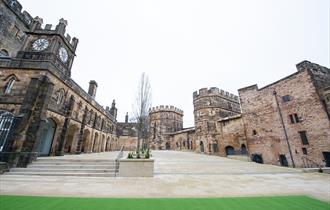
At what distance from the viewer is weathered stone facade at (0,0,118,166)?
391 inches

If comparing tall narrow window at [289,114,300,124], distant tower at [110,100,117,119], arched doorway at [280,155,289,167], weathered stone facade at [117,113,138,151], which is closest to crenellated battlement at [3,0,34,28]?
distant tower at [110,100,117,119]

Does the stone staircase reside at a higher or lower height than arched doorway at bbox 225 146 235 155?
lower

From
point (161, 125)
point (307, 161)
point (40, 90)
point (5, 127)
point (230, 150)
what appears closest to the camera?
point (5, 127)

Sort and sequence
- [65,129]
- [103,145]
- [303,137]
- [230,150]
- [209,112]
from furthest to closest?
[209,112] → [103,145] → [230,150] → [65,129] → [303,137]

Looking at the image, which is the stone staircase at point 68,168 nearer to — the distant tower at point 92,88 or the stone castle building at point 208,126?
the distant tower at point 92,88

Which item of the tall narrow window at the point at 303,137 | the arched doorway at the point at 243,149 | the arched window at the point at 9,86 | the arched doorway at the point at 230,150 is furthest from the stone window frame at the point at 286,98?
the arched window at the point at 9,86

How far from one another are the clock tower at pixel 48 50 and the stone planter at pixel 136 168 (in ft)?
33.3

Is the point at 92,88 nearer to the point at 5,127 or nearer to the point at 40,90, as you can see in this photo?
the point at 40,90

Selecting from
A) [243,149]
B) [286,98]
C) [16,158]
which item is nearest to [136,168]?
[16,158]

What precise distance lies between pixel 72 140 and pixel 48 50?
33.0 ft

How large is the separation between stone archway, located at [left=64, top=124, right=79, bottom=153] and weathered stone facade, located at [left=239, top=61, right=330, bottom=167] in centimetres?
2192

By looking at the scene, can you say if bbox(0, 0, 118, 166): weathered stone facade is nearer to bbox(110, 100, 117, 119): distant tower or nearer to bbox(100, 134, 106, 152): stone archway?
bbox(100, 134, 106, 152): stone archway

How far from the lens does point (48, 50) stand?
12828mm

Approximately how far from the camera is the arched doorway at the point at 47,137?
42.8 ft
